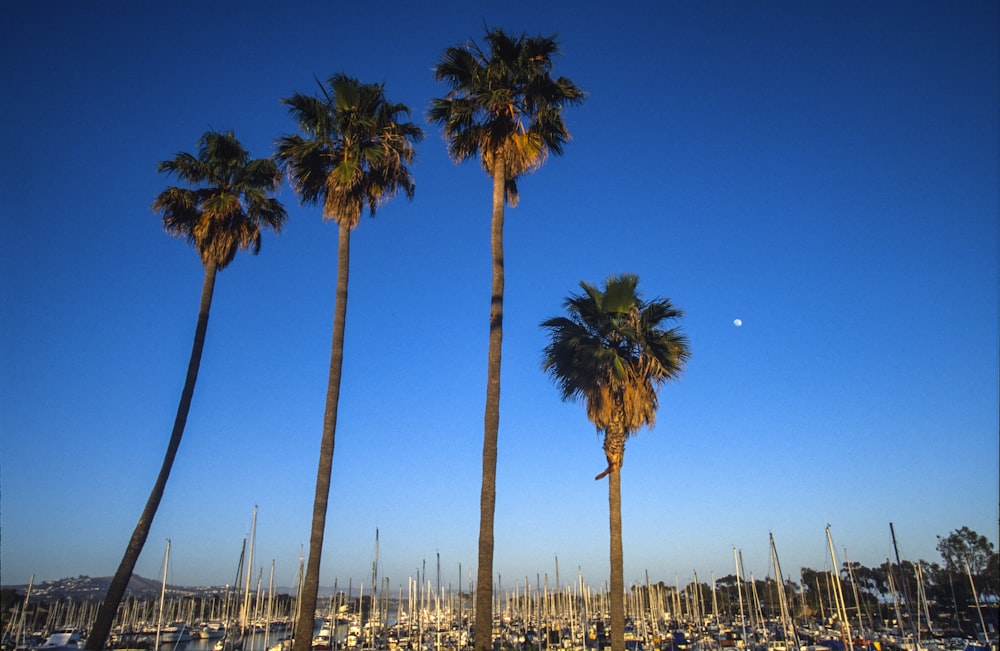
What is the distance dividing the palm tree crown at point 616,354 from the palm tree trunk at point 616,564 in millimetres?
2002

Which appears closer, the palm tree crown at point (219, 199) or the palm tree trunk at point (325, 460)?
the palm tree trunk at point (325, 460)

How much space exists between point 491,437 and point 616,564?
320 inches

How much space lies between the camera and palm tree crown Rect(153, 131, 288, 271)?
917 inches

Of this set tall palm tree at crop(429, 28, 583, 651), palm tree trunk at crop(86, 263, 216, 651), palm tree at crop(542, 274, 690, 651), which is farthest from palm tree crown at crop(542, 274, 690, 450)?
palm tree trunk at crop(86, 263, 216, 651)

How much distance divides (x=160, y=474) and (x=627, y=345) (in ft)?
55.0

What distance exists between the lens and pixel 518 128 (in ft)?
64.6

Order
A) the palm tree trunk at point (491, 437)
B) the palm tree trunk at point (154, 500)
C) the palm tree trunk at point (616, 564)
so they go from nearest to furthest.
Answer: the palm tree trunk at point (491, 437) → the palm tree trunk at point (154, 500) → the palm tree trunk at point (616, 564)

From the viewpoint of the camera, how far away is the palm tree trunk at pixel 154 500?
17288 millimetres

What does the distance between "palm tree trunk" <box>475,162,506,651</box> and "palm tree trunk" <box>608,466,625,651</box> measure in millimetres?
6690

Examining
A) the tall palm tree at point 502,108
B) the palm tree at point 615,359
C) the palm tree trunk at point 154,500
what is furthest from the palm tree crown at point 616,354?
the palm tree trunk at point 154,500

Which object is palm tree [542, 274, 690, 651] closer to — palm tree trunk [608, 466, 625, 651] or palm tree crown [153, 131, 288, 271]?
palm tree trunk [608, 466, 625, 651]

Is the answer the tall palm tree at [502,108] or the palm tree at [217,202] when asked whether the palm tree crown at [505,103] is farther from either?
the palm tree at [217,202]

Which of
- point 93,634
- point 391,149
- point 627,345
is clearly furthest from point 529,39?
point 93,634

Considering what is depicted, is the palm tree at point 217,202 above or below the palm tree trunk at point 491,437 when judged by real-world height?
above
